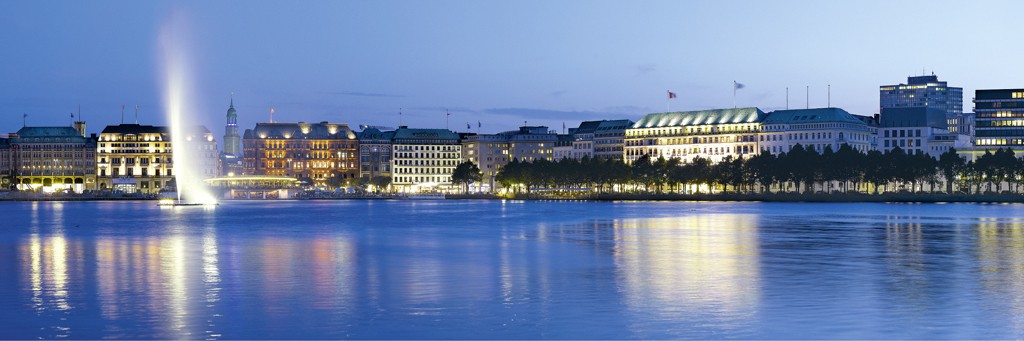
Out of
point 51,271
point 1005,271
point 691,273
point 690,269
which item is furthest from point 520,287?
point 51,271

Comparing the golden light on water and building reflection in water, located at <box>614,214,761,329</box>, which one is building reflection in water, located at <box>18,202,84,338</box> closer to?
building reflection in water, located at <box>614,214,761,329</box>

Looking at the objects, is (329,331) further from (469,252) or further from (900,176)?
(900,176)

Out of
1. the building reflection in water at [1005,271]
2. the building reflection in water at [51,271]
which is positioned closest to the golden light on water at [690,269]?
the building reflection in water at [1005,271]

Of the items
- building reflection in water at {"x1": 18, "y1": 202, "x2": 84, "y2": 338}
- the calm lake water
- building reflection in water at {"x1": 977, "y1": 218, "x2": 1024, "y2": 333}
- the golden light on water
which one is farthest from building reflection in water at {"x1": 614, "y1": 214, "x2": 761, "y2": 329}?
building reflection in water at {"x1": 18, "y1": 202, "x2": 84, "y2": 338}

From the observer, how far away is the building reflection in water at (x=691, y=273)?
35391 mm

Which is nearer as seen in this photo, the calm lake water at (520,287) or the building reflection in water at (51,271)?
the calm lake water at (520,287)

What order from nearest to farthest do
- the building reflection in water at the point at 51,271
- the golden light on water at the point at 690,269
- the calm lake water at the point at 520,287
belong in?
the calm lake water at the point at 520,287
the building reflection in water at the point at 51,271
the golden light on water at the point at 690,269

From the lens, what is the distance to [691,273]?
4784 cm

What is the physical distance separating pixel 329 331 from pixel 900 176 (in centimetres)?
16317

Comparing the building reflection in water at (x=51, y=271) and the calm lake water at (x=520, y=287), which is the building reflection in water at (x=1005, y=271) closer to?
the calm lake water at (x=520, y=287)

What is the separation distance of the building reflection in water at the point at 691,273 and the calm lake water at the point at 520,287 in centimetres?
12

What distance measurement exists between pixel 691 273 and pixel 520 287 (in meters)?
8.95

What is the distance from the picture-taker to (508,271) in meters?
49.8

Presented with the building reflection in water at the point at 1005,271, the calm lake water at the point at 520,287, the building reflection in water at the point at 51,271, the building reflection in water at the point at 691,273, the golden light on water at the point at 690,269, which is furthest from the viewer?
the golden light on water at the point at 690,269
